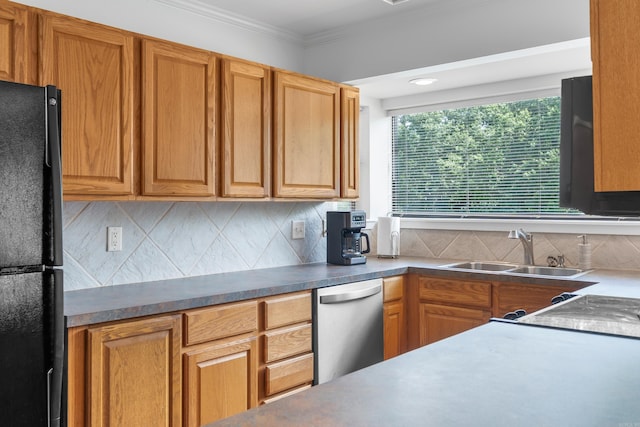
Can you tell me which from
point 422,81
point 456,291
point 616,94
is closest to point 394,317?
point 456,291

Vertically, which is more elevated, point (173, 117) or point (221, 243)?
point (173, 117)

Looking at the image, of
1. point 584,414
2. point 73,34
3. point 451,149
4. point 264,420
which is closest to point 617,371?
point 584,414

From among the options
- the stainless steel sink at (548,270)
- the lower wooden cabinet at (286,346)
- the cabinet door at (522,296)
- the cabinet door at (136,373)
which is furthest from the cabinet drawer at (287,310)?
the stainless steel sink at (548,270)

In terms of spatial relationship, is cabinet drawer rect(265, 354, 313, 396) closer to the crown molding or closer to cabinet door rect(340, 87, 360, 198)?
cabinet door rect(340, 87, 360, 198)

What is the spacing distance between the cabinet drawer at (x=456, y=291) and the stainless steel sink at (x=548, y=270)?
35 cm

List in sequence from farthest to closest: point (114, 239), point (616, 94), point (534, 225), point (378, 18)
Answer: point (534, 225) → point (378, 18) → point (114, 239) → point (616, 94)

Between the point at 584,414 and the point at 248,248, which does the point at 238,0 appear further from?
the point at 584,414

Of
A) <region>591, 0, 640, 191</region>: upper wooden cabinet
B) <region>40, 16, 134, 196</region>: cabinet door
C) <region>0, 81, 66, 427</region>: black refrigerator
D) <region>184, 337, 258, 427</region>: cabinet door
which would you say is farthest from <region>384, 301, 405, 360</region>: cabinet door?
<region>591, 0, 640, 191</region>: upper wooden cabinet

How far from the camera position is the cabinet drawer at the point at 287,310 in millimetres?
2709

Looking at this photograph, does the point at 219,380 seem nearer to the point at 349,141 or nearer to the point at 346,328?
the point at 346,328

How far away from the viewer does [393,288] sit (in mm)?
3410

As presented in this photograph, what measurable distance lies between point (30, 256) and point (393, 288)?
2209mm

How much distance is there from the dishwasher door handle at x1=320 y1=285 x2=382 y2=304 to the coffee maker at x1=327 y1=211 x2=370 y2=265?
1.27ft

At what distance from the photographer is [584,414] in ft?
3.28
